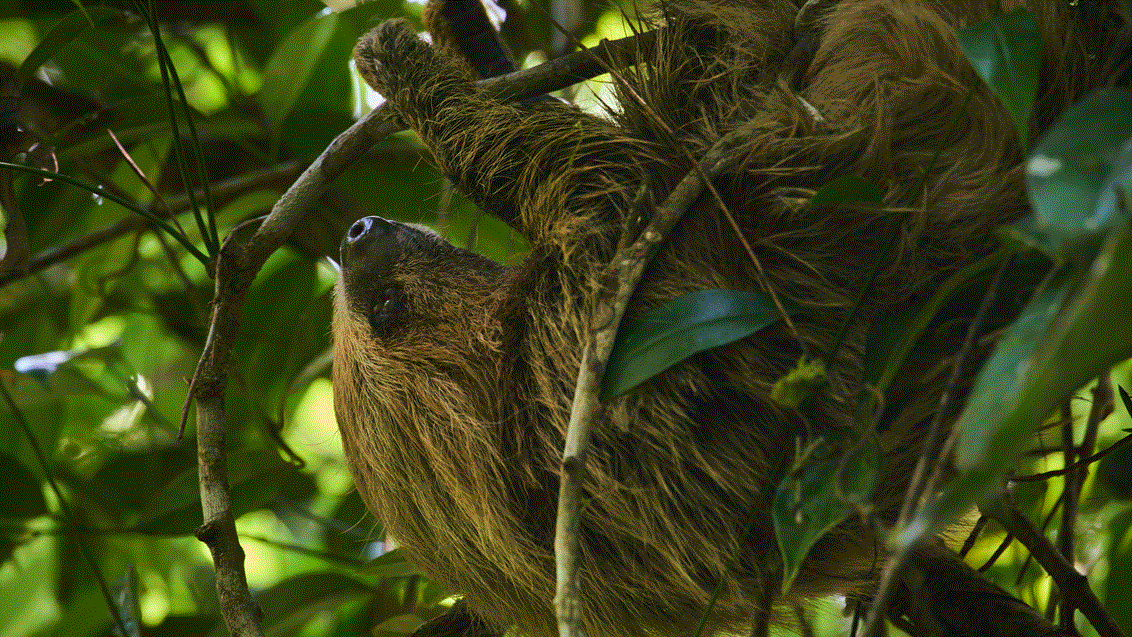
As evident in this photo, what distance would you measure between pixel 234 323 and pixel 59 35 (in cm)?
105

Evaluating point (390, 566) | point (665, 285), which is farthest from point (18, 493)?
point (665, 285)

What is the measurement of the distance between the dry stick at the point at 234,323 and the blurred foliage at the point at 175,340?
15.1 inches

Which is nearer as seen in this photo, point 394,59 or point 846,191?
point 846,191

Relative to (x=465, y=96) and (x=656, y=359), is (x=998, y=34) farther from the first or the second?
A: (x=465, y=96)

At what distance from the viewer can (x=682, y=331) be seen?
1.46m

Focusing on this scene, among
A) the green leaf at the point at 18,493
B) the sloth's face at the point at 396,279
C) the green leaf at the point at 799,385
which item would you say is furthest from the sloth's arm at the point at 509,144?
the green leaf at the point at 18,493

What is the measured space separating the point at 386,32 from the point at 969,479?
6.63 feet

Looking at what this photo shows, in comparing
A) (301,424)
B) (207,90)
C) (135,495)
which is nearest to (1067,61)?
(135,495)

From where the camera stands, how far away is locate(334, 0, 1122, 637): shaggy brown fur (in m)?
1.81

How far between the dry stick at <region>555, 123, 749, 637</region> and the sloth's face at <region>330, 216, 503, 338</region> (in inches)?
27.9

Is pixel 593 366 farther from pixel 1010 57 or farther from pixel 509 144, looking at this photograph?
pixel 509 144

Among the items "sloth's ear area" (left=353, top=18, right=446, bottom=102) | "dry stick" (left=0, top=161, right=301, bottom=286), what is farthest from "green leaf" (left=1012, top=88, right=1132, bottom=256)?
"dry stick" (left=0, top=161, right=301, bottom=286)

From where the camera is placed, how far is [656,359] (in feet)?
4.78

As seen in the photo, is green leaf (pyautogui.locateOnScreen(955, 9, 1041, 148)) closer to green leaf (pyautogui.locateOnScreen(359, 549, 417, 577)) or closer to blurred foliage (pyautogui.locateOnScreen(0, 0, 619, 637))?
blurred foliage (pyautogui.locateOnScreen(0, 0, 619, 637))
